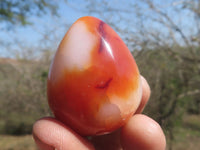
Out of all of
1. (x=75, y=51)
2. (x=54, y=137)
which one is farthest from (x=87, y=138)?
(x=75, y=51)

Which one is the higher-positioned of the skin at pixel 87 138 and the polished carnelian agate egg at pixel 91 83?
the polished carnelian agate egg at pixel 91 83

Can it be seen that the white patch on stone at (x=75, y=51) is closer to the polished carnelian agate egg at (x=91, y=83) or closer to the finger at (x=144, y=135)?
the polished carnelian agate egg at (x=91, y=83)

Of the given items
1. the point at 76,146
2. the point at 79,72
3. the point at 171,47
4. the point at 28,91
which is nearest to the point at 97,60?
the point at 79,72

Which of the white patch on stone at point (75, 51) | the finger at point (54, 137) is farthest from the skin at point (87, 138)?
the white patch on stone at point (75, 51)

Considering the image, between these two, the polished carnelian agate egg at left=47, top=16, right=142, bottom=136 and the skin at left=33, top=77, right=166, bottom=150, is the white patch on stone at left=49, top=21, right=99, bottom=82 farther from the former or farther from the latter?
the skin at left=33, top=77, right=166, bottom=150

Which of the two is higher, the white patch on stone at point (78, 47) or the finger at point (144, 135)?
the white patch on stone at point (78, 47)

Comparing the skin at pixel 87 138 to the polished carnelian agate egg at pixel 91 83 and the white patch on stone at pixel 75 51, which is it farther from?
the white patch on stone at pixel 75 51

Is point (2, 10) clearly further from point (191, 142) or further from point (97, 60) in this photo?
point (191, 142)
